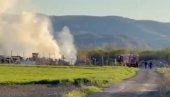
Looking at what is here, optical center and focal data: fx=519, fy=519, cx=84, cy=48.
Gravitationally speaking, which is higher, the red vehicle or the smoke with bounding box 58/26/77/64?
the smoke with bounding box 58/26/77/64

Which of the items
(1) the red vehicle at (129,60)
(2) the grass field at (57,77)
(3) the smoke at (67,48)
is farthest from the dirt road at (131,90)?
(3) the smoke at (67,48)

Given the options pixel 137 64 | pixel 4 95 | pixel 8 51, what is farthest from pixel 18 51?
pixel 4 95

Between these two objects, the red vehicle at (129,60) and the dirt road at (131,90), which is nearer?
the dirt road at (131,90)

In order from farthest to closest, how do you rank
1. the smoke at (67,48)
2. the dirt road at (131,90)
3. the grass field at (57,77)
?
1. the smoke at (67,48)
2. the grass field at (57,77)
3. the dirt road at (131,90)

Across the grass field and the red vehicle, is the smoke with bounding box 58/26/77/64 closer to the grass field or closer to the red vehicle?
the red vehicle

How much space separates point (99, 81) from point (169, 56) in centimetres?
12349

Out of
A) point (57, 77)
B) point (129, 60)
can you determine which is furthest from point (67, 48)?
point (57, 77)

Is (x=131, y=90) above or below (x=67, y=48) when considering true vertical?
below

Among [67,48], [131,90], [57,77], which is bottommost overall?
[131,90]

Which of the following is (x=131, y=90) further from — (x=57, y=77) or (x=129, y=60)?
(x=129, y=60)

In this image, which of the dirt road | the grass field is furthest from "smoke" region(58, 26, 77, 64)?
the dirt road

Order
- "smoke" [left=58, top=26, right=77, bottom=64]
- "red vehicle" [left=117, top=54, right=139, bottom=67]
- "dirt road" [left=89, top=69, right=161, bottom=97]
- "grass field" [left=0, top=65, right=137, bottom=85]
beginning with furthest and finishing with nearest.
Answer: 1. "smoke" [left=58, top=26, right=77, bottom=64]
2. "red vehicle" [left=117, top=54, right=139, bottom=67]
3. "grass field" [left=0, top=65, right=137, bottom=85]
4. "dirt road" [left=89, top=69, right=161, bottom=97]

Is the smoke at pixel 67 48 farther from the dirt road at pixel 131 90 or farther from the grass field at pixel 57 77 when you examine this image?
the dirt road at pixel 131 90

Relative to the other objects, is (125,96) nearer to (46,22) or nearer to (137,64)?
(137,64)
